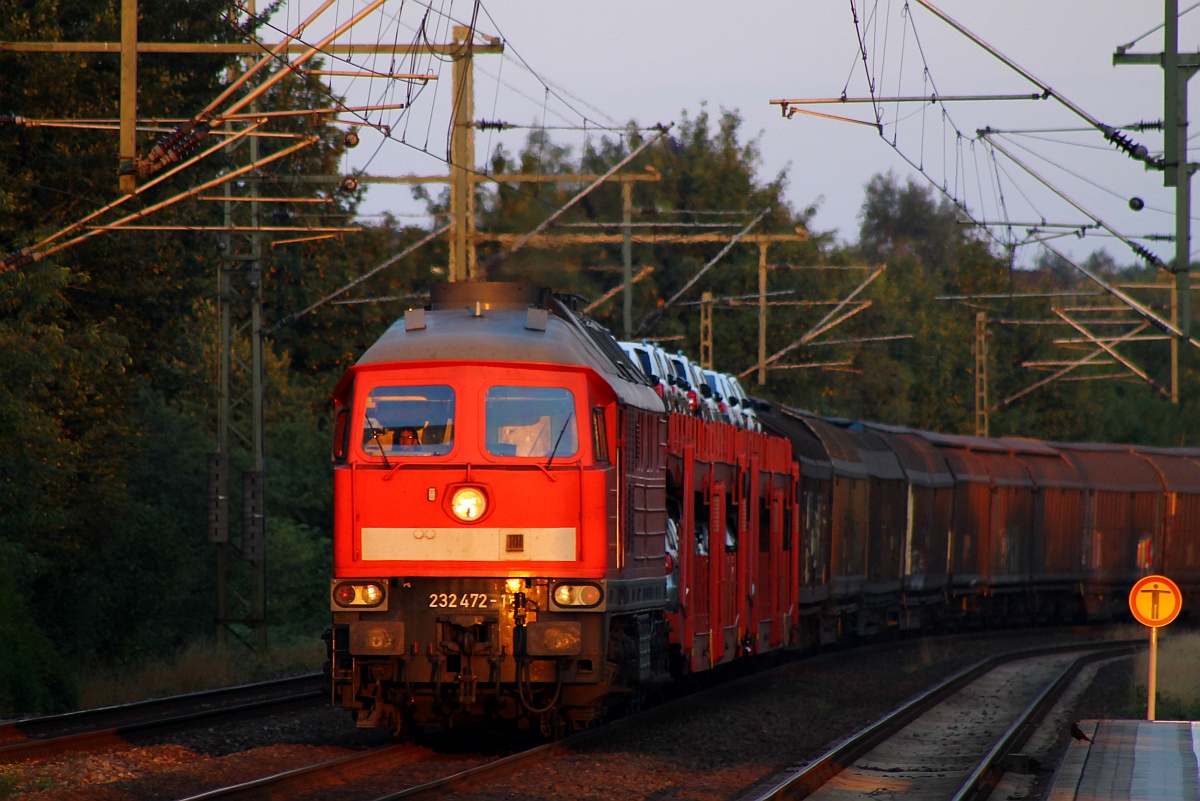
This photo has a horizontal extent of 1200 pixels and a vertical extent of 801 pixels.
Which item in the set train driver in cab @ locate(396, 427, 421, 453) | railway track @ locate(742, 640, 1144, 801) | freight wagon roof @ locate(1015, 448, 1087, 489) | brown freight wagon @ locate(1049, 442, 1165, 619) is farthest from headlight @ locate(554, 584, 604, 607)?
brown freight wagon @ locate(1049, 442, 1165, 619)

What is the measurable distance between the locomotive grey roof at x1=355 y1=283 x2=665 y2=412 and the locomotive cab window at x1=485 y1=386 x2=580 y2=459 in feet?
0.84

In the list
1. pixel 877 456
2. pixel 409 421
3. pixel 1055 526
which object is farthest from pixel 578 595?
pixel 1055 526

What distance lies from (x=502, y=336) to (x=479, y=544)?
1703 millimetres

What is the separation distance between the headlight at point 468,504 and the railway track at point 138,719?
77.7 inches

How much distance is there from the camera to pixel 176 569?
29312 millimetres

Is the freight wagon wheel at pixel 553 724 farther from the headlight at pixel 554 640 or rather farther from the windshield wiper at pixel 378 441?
the windshield wiper at pixel 378 441

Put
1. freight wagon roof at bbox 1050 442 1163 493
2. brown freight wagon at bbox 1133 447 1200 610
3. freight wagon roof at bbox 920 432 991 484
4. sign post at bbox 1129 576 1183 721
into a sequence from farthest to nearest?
brown freight wagon at bbox 1133 447 1200 610, freight wagon roof at bbox 1050 442 1163 493, freight wagon roof at bbox 920 432 991 484, sign post at bbox 1129 576 1183 721

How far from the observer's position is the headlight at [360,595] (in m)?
13.4

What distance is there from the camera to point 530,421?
45.2 feet

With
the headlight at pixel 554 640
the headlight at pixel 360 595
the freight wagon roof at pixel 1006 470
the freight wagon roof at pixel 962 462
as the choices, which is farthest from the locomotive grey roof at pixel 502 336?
the freight wagon roof at pixel 1006 470

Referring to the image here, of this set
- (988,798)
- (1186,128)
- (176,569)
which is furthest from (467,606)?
(176,569)

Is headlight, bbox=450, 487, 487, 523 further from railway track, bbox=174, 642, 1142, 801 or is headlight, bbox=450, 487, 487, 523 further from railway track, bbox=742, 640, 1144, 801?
railway track, bbox=742, 640, 1144, 801

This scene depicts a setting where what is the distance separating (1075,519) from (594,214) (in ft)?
74.4

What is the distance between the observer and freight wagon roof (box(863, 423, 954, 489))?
109 ft
